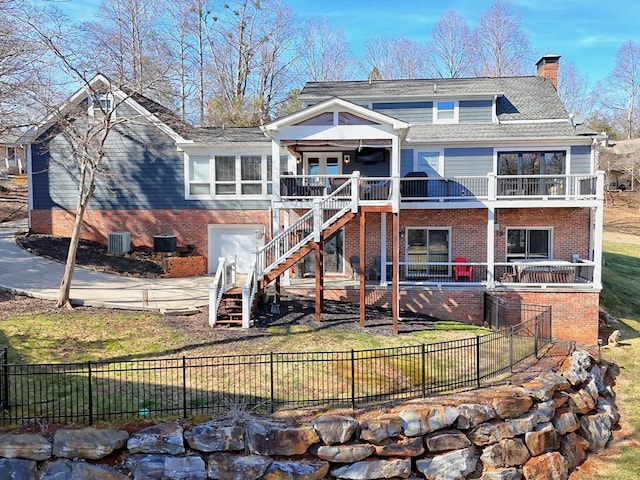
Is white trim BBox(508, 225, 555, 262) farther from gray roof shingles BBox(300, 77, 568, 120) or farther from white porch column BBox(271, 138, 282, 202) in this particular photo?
white porch column BBox(271, 138, 282, 202)

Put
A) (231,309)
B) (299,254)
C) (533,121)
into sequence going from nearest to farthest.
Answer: (231,309) → (299,254) → (533,121)

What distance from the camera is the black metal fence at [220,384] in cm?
889

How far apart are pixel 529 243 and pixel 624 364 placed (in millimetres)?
4957

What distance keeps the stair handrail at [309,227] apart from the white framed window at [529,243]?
6496mm

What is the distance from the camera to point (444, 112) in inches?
774

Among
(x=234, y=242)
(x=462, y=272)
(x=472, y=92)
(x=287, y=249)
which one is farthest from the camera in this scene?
(x=234, y=242)

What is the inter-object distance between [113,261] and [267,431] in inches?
513

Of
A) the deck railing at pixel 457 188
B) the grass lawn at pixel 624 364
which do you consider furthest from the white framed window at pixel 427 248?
the grass lawn at pixel 624 364

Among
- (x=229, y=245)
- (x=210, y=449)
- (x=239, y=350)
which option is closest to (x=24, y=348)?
(x=239, y=350)

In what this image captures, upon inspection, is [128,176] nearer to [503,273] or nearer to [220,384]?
[220,384]

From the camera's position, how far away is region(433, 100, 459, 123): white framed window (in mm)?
19625

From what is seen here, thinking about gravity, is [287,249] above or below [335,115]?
below

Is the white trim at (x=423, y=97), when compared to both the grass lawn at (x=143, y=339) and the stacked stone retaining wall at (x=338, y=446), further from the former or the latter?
the stacked stone retaining wall at (x=338, y=446)

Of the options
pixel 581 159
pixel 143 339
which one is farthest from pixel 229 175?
pixel 581 159
